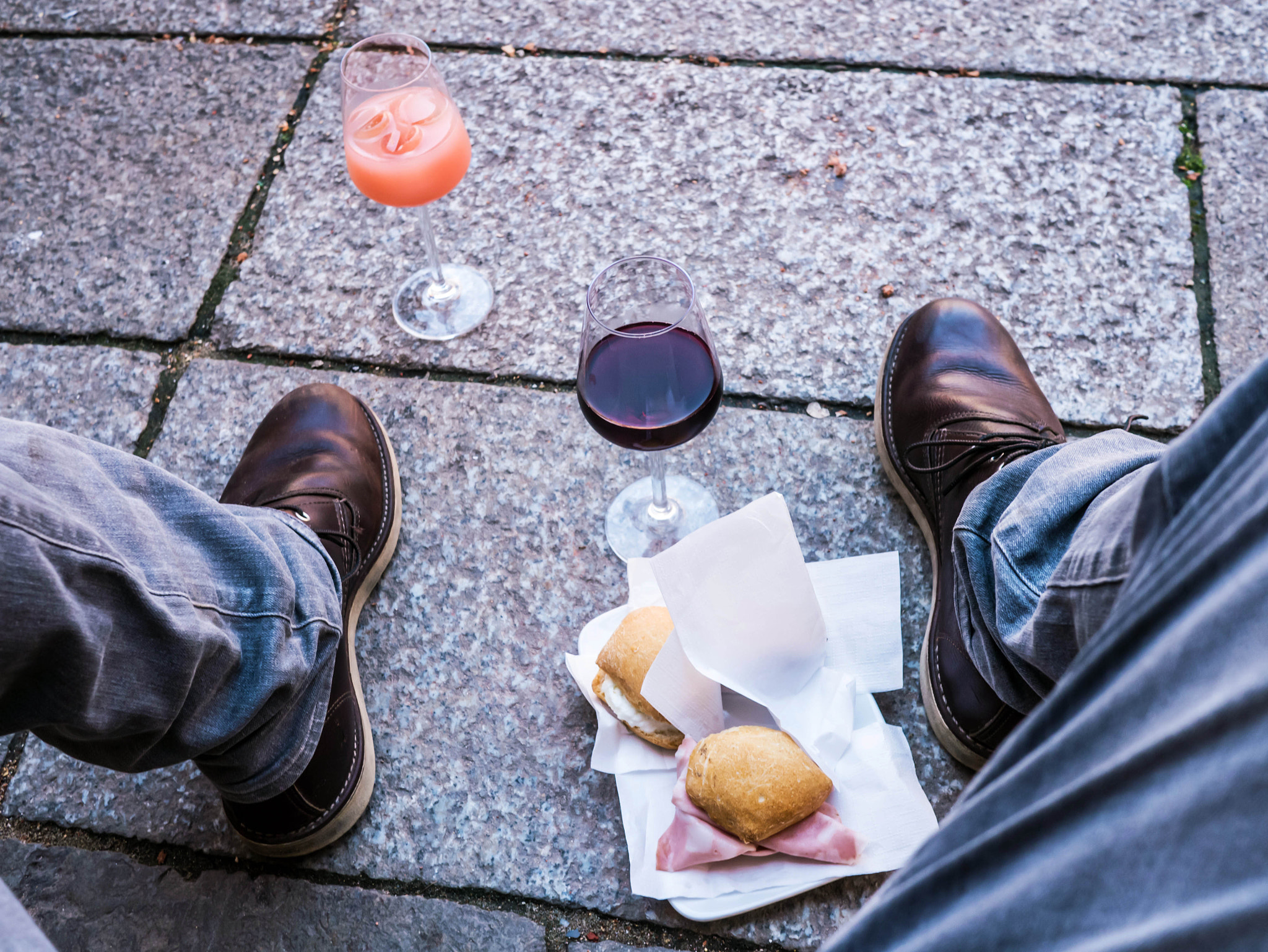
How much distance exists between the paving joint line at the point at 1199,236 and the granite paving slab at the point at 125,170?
1.88 metres

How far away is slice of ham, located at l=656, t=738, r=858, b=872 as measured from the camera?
3.75 ft

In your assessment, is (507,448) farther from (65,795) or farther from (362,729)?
(65,795)

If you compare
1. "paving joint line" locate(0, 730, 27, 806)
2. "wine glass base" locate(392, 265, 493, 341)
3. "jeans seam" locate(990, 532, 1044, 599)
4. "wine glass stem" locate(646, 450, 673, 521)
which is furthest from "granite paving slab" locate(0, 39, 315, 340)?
"jeans seam" locate(990, 532, 1044, 599)

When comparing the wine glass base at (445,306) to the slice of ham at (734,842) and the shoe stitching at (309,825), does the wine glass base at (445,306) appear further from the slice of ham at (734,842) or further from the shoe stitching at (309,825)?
the slice of ham at (734,842)

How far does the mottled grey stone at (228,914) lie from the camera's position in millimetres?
1213

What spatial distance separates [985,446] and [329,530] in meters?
1.01

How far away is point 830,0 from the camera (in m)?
2.08

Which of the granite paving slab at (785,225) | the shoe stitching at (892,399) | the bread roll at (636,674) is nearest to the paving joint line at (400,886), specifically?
the bread roll at (636,674)

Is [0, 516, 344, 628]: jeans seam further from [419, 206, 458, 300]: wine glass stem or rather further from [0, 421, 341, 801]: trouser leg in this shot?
[419, 206, 458, 300]: wine glass stem

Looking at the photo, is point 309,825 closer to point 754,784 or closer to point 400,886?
point 400,886

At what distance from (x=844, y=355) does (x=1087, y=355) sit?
0.42 meters

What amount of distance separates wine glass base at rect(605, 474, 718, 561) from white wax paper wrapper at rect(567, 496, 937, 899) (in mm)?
140

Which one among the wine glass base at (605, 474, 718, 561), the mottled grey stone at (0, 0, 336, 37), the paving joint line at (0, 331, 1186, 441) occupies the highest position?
the mottled grey stone at (0, 0, 336, 37)

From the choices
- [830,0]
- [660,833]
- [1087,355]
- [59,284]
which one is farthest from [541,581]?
[830,0]
